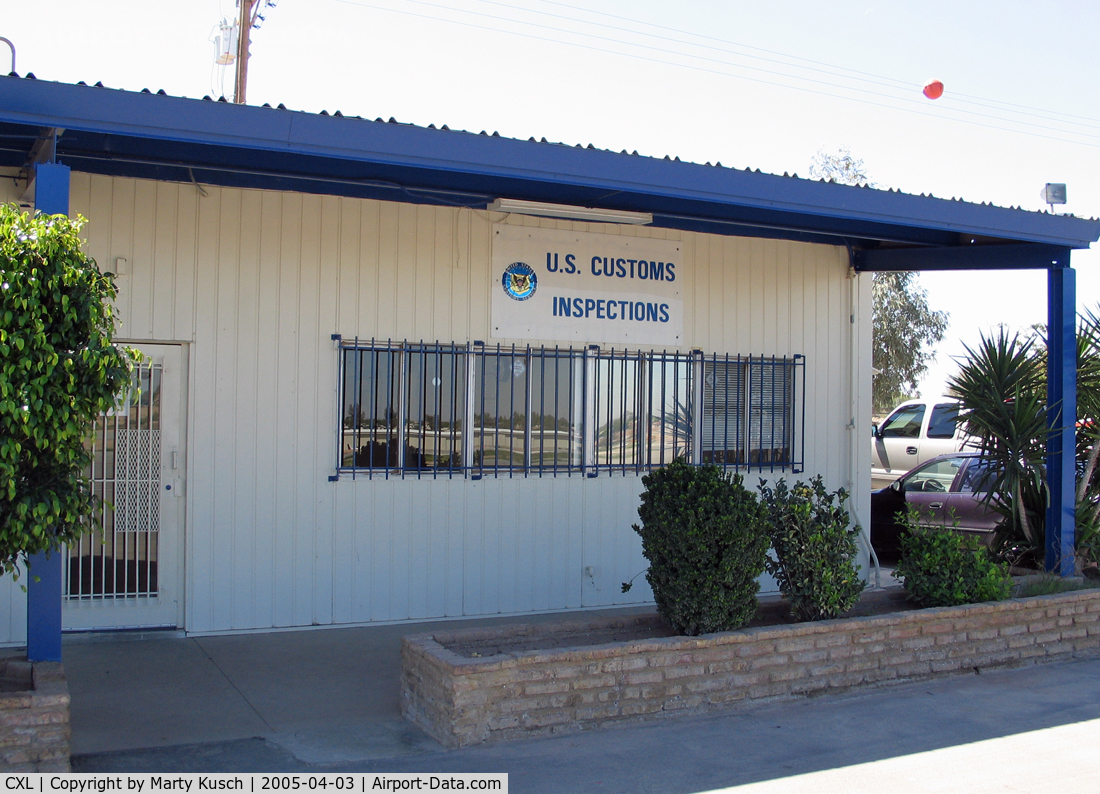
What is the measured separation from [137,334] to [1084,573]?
25.2ft

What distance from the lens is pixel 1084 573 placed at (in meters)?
8.48

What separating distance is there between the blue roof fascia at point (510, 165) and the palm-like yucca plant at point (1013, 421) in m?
1.01

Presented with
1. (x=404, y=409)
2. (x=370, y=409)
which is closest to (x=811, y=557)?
(x=404, y=409)

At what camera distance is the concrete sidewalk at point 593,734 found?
473 centimetres

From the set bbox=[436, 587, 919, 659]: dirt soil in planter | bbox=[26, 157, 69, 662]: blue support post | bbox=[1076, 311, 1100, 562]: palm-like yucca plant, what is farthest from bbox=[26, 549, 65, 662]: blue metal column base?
bbox=[1076, 311, 1100, 562]: palm-like yucca plant

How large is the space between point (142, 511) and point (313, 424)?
1.29 m

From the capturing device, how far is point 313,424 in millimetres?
7301

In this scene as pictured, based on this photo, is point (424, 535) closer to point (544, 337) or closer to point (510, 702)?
point (544, 337)

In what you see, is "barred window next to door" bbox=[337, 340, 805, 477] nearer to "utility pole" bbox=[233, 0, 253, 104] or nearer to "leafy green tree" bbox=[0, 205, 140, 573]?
"leafy green tree" bbox=[0, 205, 140, 573]

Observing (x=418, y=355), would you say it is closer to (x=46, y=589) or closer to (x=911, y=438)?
(x=46, y=589)

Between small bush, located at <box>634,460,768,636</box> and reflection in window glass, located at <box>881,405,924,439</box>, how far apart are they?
35.3 feet

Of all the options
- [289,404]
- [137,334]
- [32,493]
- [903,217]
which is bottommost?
[32,493]

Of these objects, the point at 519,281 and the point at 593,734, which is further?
the point at 519,281

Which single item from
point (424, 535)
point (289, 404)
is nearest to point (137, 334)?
point (289, 404)
